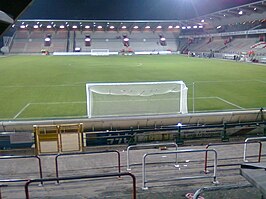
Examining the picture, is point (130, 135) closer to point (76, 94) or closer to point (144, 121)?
point (144, 121)

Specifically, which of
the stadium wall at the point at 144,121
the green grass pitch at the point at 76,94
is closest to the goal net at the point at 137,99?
the green grass pitch at the point at 76,94

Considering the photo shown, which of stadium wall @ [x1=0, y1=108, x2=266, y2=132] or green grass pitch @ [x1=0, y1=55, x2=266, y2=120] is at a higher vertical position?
green grass pitch @ [x1=0, y1=55, x2=266, y2=120]

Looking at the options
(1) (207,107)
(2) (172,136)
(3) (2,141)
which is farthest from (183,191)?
(1) (207,107)

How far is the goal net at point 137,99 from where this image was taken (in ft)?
50.1

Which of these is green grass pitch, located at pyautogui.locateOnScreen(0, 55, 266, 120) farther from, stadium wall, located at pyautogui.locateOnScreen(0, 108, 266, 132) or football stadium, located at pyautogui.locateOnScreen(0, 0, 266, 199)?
stadium wall, located at pyautogui.locateOnScreen(0, 108, 266, 132)

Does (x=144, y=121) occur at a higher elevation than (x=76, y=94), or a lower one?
lower

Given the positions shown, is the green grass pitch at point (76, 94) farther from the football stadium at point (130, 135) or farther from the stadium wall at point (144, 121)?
the stadium wall at point (144, 121)

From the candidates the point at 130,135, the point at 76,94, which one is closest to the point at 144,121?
the point at 130,135

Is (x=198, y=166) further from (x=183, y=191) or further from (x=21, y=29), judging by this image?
(x=21, y=29)

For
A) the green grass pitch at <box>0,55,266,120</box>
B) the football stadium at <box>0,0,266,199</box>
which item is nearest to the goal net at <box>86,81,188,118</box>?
the football stadium at <box>0,0,266,199</box>

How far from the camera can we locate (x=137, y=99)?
16.7 m

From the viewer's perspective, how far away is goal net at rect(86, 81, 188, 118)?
1527cm

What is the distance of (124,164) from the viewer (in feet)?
29.4

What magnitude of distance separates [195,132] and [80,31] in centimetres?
7841
